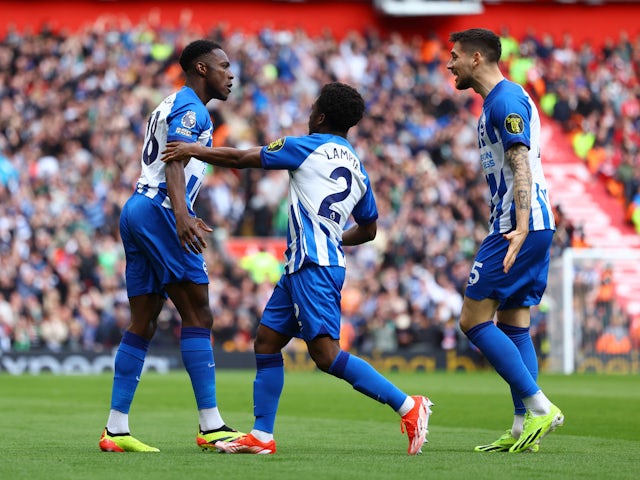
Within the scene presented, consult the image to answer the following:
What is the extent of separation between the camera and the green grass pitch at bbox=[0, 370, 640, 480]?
5.88 m

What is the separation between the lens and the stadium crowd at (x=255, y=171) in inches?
838

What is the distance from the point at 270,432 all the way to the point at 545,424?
5.21ft

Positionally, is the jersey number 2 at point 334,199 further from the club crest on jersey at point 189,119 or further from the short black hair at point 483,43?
the short black hair at point 483,43

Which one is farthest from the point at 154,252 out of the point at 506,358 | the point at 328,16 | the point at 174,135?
the point at 328,16

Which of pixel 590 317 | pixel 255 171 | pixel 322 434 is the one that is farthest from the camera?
pixel 255 171

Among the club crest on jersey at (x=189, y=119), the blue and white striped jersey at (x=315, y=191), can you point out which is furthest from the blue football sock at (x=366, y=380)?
the club crest on jersey at (x=189, y=119)

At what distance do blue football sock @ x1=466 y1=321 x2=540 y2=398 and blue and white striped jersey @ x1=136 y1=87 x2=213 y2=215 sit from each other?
74.6 inches

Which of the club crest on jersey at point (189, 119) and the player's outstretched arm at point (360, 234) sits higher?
the club crest on jersey at point (189, 119)

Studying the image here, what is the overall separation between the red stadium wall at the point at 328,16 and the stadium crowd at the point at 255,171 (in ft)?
4.07

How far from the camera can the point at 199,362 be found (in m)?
7.24

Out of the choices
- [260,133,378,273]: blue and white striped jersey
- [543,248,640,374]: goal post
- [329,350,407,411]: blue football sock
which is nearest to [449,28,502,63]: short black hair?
[260,133,378,273]: blue and white striped jersey

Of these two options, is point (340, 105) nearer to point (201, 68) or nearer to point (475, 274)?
point (201, 68)

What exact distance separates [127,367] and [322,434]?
1.79m

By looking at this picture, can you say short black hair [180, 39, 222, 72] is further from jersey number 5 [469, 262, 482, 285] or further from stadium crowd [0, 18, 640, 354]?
stadium crowd [0, 18, 640, 354]
